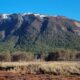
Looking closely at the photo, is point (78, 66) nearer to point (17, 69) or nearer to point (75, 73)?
point (75, 73)

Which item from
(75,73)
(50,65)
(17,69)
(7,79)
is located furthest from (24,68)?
(7,79)

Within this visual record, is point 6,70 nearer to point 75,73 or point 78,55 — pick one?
point 75,73

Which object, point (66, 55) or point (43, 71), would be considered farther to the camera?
point (66, 55)

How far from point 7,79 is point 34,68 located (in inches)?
387

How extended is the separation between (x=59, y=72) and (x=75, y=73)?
1.82 m

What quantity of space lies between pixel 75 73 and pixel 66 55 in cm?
7387

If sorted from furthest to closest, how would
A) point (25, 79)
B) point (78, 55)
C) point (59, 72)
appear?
point (78, 55) → point (59, 72) → point (25, 79)

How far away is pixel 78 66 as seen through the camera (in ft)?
135

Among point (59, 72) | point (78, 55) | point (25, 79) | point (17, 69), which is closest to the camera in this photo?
point (25, 79)

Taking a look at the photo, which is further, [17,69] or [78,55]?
[78,55]

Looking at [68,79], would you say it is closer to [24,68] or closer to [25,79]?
[25,79]

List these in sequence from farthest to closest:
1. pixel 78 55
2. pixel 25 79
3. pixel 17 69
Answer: pixel 78 55
pixel 17 69
pixel 25 79

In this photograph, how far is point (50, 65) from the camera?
136 feet

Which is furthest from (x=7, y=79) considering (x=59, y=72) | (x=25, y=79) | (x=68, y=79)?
(x=59, y=72)
